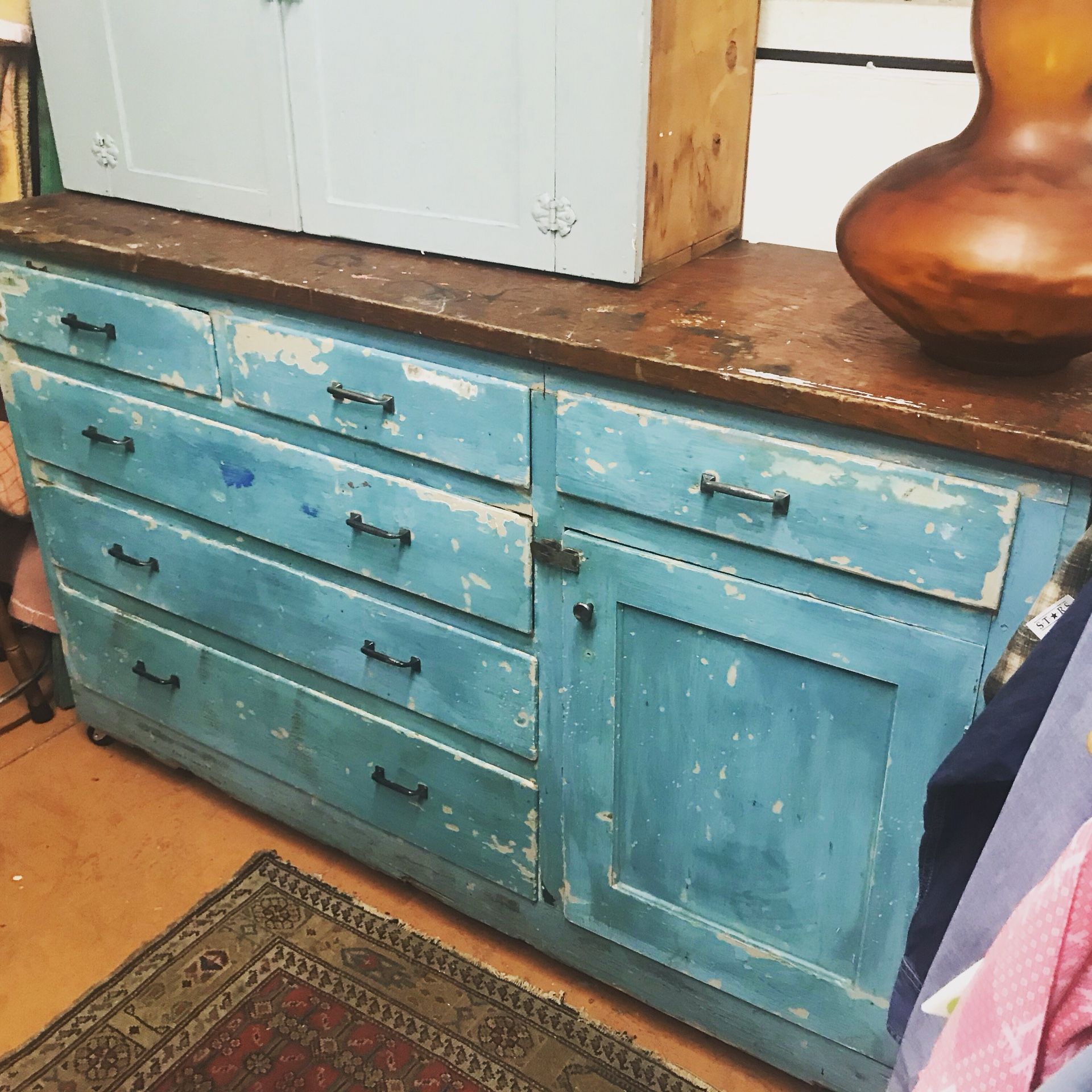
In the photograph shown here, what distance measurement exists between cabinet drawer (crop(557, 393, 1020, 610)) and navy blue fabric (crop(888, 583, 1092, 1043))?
219 mm

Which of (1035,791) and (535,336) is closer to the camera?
(1035,791)

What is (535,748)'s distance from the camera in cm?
144

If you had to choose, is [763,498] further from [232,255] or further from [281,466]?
[232,255]

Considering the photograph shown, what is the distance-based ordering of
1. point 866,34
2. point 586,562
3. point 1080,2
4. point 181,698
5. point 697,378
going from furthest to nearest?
point 181,698
point 866,34
point 586,562
point 697,378
point 1080,2

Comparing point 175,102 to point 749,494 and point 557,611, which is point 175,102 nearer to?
point 557,611

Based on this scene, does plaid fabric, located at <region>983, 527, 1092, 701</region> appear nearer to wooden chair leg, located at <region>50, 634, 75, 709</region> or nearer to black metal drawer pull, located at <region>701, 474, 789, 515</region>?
black metal drawer pull, located at <region>701, 474, 789, 515</region>

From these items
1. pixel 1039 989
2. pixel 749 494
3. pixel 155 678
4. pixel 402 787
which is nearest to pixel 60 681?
pixel 155 678

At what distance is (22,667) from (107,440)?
738mm

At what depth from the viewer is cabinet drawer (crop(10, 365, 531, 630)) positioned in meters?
1.36

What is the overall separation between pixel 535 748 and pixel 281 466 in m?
0.52

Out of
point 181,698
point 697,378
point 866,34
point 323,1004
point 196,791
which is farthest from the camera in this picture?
point 196,791

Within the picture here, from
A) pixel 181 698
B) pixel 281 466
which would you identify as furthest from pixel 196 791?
pixel 281 466

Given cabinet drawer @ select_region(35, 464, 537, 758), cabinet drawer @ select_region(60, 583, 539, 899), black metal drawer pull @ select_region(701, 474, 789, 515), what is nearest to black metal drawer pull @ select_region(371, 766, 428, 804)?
cabinet drawer @ select_region(60, 583, 539, 899)

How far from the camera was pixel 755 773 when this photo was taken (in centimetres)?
128
